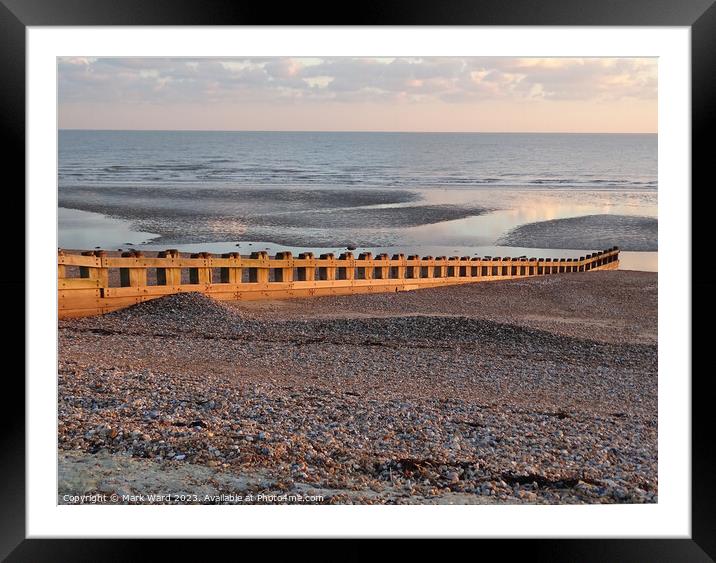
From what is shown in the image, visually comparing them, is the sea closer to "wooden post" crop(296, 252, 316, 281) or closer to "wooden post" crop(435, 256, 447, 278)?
"wooden post" crop(435, 256, 447, 278)

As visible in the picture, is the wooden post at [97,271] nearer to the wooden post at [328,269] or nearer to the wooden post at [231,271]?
the wooden post at [231,271]

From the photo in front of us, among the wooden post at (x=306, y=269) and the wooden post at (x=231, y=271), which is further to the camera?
the wooden post at (x=306, y=269)

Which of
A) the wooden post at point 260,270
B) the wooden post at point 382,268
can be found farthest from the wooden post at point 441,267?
the wooden post at point 260,270

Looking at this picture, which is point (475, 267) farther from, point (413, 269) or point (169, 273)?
point (169, 273)

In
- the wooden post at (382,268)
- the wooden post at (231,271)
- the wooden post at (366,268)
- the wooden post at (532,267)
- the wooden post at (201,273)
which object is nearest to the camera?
the wooden post at (201,273)

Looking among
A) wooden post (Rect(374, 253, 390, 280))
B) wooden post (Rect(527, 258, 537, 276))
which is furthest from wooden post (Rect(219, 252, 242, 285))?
wooden post (Rect(527, 258, 537, 276))

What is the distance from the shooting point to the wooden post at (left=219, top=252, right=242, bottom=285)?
7344 mm

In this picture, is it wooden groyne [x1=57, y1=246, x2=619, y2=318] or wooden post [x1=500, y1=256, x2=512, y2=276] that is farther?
wooden post [x1=500, y1=256, x2=512, y2=276]

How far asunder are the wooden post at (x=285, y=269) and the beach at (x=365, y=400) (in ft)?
0.95

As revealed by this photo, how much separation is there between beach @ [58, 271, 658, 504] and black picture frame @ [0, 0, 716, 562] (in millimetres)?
528
